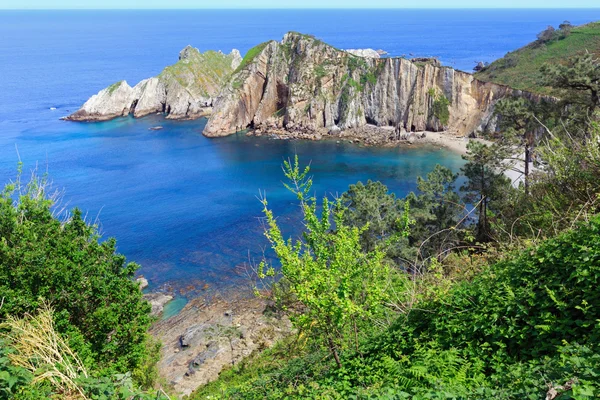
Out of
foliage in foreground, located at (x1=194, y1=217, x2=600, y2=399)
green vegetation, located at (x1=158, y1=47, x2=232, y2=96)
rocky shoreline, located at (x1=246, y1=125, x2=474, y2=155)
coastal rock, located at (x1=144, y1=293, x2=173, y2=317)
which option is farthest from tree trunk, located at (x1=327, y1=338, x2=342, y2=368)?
green vegetation, located at (x1=158, y1=47, x2=232, y2=96)

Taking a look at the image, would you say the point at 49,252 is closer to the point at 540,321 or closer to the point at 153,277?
the point at 540,321

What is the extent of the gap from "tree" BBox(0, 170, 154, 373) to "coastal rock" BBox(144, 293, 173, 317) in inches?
632

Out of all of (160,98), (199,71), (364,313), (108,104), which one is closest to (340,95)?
(199,71)

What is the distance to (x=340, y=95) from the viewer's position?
76812 millimetres

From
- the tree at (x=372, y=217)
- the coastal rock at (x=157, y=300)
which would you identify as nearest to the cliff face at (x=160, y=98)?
the coastal rock at (x=157, y=300)

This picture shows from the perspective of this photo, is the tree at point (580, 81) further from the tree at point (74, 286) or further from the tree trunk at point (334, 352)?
the tree at point (74, 286)

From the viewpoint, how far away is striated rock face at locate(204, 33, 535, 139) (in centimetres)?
7119

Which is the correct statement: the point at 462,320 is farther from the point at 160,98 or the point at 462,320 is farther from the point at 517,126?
the point at 160,98

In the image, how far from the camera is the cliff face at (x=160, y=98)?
3501 inches

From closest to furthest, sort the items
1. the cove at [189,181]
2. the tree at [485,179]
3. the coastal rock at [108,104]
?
the tree at [485,179], the cove at [189,181], the coastal rock at [108,104]

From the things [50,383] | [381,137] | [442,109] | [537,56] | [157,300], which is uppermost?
[537,56]

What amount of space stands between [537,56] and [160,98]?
7387 centimetres

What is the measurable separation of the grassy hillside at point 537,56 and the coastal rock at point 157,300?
2489 inches

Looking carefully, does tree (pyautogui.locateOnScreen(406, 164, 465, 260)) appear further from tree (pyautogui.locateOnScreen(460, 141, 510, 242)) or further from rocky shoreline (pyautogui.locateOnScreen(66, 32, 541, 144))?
rocky shoreline (pyautogui.locateOnScreen(66, 32, 541, 144))
